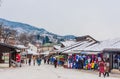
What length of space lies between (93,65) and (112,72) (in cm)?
633

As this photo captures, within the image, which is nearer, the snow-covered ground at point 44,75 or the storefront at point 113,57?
the snow-covered ground at point 44,75

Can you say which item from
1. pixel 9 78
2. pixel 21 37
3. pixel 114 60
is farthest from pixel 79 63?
pixel 21 37

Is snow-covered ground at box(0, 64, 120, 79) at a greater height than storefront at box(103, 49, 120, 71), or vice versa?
storefront at box(103, 49, 120, 71)

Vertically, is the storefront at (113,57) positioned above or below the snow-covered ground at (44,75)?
above

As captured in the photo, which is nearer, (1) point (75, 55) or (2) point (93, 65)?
(2) point (93, 65)

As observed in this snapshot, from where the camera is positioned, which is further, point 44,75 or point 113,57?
point 113,57

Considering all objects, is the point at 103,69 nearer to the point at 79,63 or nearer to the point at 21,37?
the point at 79,63

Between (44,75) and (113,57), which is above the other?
(113,57)

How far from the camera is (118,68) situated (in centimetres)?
4031

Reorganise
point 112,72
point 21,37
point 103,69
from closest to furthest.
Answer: point 103,69 → point 112,72 → point 21,37


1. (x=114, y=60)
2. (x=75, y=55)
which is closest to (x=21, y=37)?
(x=75, y=55)

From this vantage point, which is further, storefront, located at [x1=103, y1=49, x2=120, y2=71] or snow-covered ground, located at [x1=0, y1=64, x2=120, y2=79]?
storefront, located at [x1=103, y1=49, x2=120, y2=71]

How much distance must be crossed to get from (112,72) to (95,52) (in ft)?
21.5

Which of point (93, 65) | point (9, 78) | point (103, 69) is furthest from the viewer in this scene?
point (93, 65)
